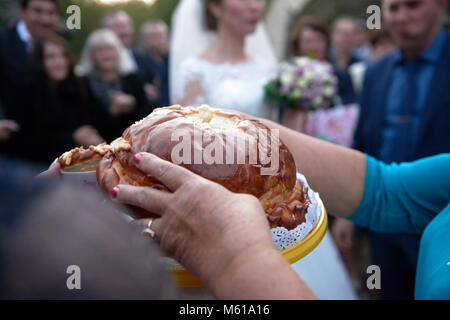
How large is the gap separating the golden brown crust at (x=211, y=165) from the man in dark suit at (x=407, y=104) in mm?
2141

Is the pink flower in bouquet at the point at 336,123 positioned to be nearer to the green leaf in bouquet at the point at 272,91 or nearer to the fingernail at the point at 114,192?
the green leaf in bouquet at the point at 272,91

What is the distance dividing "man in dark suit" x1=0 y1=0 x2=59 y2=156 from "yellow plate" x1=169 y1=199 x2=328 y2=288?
10.5 feet

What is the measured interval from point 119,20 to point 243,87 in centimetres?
394

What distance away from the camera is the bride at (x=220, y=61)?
3.60 meters

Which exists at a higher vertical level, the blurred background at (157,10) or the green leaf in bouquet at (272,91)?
the blurred background at (157,10)

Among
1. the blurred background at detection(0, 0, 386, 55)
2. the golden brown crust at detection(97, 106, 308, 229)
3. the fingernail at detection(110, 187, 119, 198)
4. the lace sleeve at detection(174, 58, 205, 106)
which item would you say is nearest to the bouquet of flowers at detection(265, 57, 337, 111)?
the lace sleeve at detection(174, 58, 205, 106)

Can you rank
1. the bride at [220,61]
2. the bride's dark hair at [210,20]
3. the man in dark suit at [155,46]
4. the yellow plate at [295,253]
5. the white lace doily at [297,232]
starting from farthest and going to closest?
the man in dark suit at [155,46]
the bride's dark hair at [210,20]
the bride at [220,61]
the white lace doily at [297,232]
the yellow plate at [295,253]

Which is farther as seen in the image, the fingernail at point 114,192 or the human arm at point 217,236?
the fingernail at point 114,192

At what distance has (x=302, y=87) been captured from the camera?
362 centimetres

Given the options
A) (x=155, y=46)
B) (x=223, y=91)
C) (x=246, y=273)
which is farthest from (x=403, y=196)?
(x=155, y=46)

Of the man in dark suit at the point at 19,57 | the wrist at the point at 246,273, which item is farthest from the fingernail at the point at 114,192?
the man in dark suit at the point at 19,57
